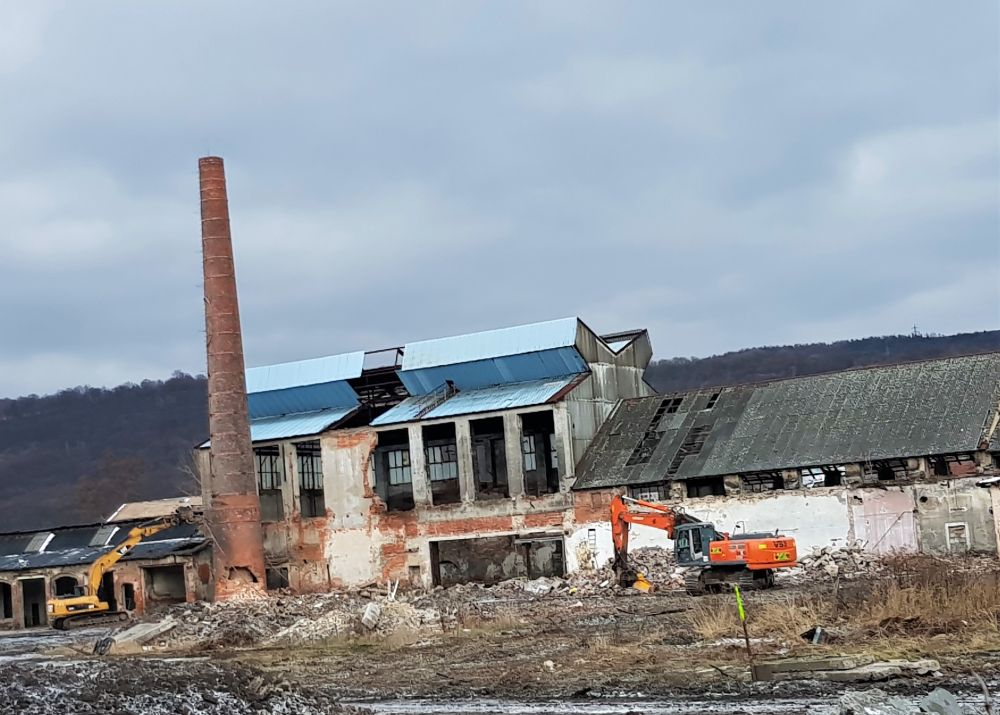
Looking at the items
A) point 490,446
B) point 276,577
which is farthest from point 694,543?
point 276,577

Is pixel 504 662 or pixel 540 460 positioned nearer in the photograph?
pixel 504 662

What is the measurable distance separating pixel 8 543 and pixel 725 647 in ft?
124

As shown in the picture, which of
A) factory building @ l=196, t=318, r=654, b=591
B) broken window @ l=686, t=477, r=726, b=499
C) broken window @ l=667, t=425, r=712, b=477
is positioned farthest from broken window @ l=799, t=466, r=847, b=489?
factory building @ l=196, t=318, r=654, b=591

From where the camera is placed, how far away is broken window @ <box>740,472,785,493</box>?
3797 cm

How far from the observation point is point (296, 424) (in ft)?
152

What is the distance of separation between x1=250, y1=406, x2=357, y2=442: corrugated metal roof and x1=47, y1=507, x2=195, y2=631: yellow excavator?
4.19 m

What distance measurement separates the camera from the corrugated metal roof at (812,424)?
36.5 meters

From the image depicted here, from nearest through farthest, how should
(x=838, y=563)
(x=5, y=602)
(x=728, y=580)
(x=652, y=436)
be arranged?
(x=728, y=580) → (x=838, y=563) → (x=652, y=436) → (x=5, y=602)

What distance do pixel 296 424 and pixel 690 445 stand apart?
14287mm

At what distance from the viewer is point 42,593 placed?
4975cm

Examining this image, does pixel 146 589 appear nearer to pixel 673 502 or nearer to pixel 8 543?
pixel 8 543

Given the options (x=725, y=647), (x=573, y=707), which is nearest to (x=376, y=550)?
(x=725, y=647)

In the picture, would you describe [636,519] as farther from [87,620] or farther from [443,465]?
[87,620]

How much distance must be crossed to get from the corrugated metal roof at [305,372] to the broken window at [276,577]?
22.6 ft
